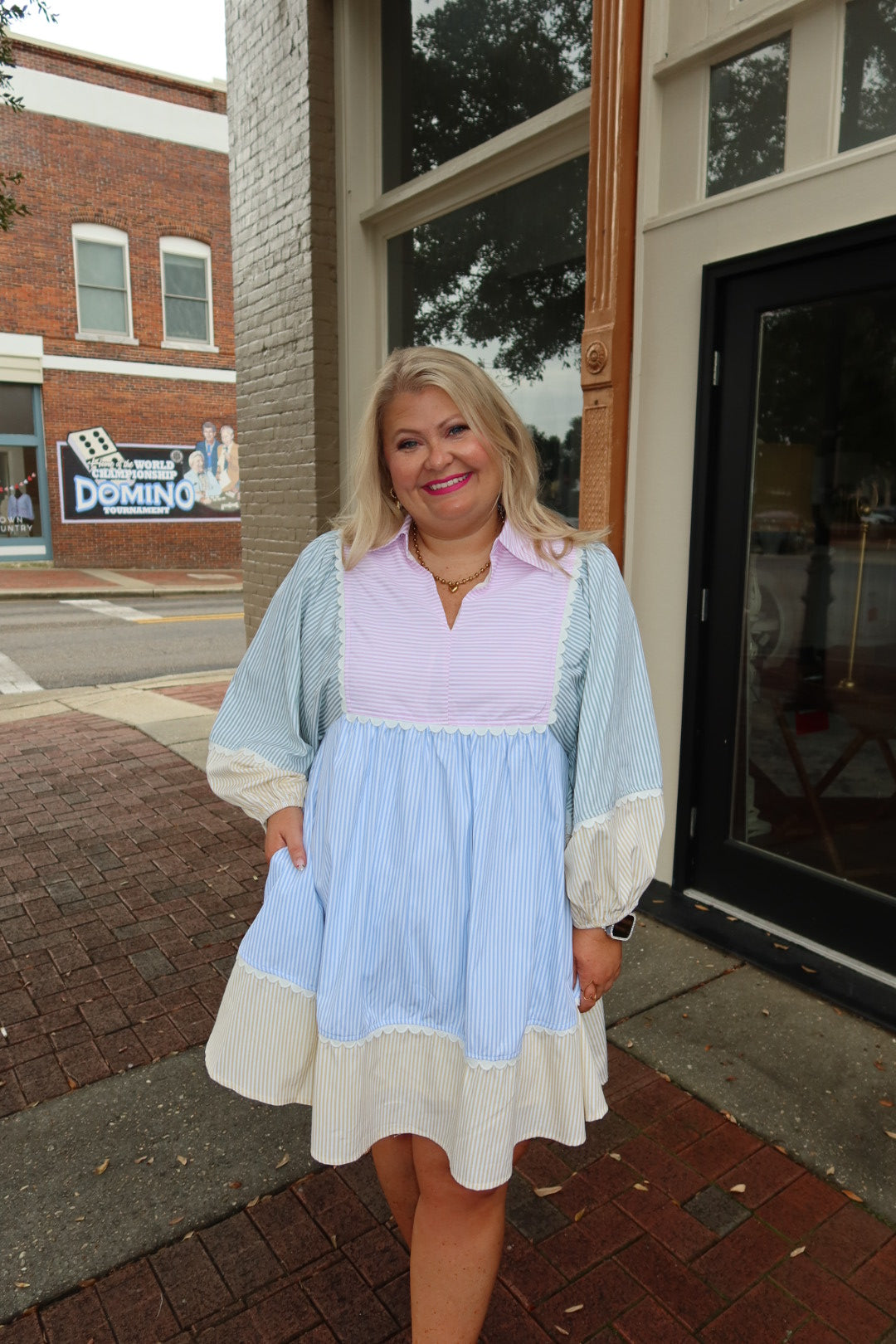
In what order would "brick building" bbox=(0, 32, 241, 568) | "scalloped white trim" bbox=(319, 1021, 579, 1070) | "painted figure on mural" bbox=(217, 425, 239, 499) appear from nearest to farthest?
"scalloped white trim" bbox=(319, 1021, 579, 1070), "brick building" bbox=(0, 32, 241, 568), "painted figure on mural" bbox=(217, 425, 239, 499)

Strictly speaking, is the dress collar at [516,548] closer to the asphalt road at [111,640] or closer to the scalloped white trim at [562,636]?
the scalloped white trim at [562,636]

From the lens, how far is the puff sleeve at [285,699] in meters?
1.83

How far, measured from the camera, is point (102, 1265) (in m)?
2.20

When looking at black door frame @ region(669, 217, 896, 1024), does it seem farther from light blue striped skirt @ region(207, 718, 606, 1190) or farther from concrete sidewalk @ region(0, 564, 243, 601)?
concrete sidewalk @ region(0, 564, 243, 601)

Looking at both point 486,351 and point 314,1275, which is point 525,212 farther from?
point 314,1275

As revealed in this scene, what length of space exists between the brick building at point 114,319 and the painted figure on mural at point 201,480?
0.04 m

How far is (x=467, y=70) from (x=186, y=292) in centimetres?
1703


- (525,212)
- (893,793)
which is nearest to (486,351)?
(525,212)

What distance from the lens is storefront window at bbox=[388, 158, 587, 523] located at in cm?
461

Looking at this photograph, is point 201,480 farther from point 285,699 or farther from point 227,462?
point 285,699

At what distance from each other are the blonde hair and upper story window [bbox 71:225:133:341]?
66.3ft

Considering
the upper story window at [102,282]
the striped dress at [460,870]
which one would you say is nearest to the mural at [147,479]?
the upper story window at [102,282]

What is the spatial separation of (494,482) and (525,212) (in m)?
3.80

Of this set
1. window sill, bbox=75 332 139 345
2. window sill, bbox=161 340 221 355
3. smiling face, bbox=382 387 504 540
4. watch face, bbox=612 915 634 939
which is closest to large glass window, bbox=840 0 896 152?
smiling face, bbox=382 387 504 540
